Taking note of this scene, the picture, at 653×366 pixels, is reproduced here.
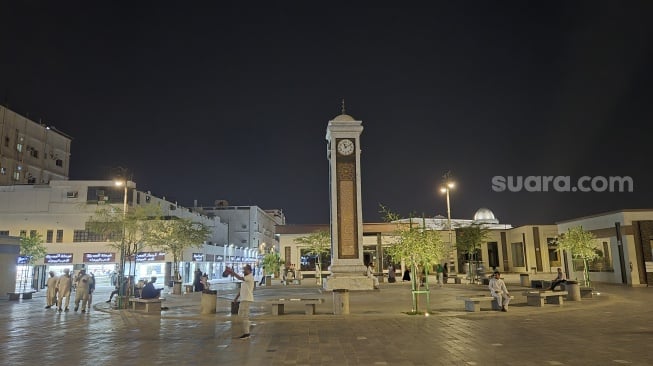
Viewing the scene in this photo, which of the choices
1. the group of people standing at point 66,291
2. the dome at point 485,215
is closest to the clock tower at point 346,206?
the group of people standing at point 66,291

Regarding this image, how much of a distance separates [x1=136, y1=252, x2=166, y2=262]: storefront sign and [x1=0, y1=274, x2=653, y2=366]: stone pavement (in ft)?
95.4

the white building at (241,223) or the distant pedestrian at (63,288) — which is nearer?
the distant pedestrian at (63,288)

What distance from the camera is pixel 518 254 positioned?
55.0m

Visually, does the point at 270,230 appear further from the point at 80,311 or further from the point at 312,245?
the point at 80,311

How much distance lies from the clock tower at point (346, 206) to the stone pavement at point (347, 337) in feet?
29.4

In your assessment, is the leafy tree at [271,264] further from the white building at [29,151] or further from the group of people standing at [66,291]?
the white building at [29,151]

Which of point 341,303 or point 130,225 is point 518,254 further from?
point 341,303

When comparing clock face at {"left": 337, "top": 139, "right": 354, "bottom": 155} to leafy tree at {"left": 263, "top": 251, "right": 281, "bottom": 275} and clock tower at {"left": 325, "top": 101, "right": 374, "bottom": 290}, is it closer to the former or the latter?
clock tower at {"left": 325, "top": 101, "right": 374, "bottom": 290}

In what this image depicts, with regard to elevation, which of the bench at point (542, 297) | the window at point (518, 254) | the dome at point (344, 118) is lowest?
the bench at point (542, 297)

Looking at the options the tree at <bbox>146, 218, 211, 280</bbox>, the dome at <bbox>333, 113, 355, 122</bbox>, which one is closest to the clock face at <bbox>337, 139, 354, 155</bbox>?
the dome at <bbox>333, 113, 355, 122</bbox>

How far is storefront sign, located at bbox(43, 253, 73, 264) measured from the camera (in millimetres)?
46438

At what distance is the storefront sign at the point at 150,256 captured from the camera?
47.4m

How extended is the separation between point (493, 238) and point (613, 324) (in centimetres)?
4558

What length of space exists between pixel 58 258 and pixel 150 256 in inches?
349
